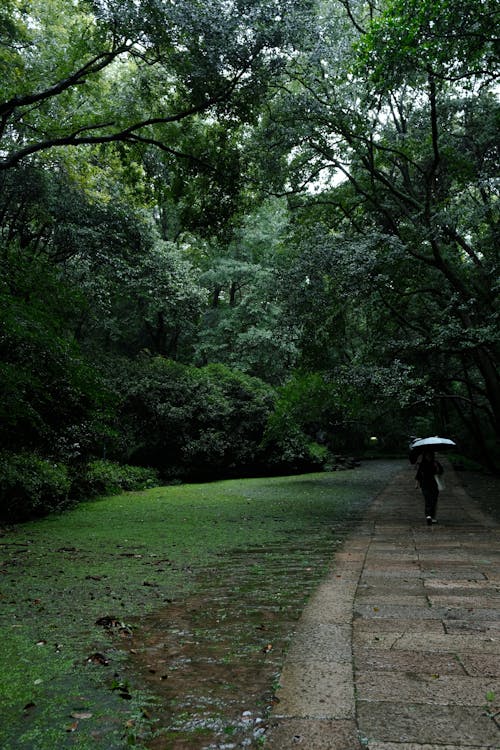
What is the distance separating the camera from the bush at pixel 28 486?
9148 mm

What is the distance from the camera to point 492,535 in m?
7.46

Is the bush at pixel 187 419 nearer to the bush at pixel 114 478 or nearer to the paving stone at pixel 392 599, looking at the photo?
the bush at pixel 114 478

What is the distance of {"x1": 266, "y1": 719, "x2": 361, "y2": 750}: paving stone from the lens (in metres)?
2.03

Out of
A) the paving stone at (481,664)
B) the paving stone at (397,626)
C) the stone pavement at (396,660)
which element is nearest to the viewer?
the stone pavement at (396,660)

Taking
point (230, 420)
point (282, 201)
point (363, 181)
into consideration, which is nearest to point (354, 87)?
point (363, 181)

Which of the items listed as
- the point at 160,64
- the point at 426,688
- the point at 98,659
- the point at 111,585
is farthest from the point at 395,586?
the point at 160,64

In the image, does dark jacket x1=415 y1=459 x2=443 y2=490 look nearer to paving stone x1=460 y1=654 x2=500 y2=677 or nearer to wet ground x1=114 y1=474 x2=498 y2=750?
wet ground x1=114 y1=474 x2=498 y2=750

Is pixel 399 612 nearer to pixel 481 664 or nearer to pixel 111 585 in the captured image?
pixel 481 664

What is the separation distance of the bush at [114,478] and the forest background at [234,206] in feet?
0.27

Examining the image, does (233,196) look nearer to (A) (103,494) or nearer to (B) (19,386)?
(B) (19,386)

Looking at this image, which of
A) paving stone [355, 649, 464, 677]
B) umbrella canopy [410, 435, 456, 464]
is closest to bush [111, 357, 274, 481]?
umbrella canopy [410, 435, 456, 464]

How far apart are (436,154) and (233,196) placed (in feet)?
14.3

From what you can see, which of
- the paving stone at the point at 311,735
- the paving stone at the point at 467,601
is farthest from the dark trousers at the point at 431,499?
the paving stone at the point at 311,735

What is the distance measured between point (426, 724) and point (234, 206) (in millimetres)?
10008
